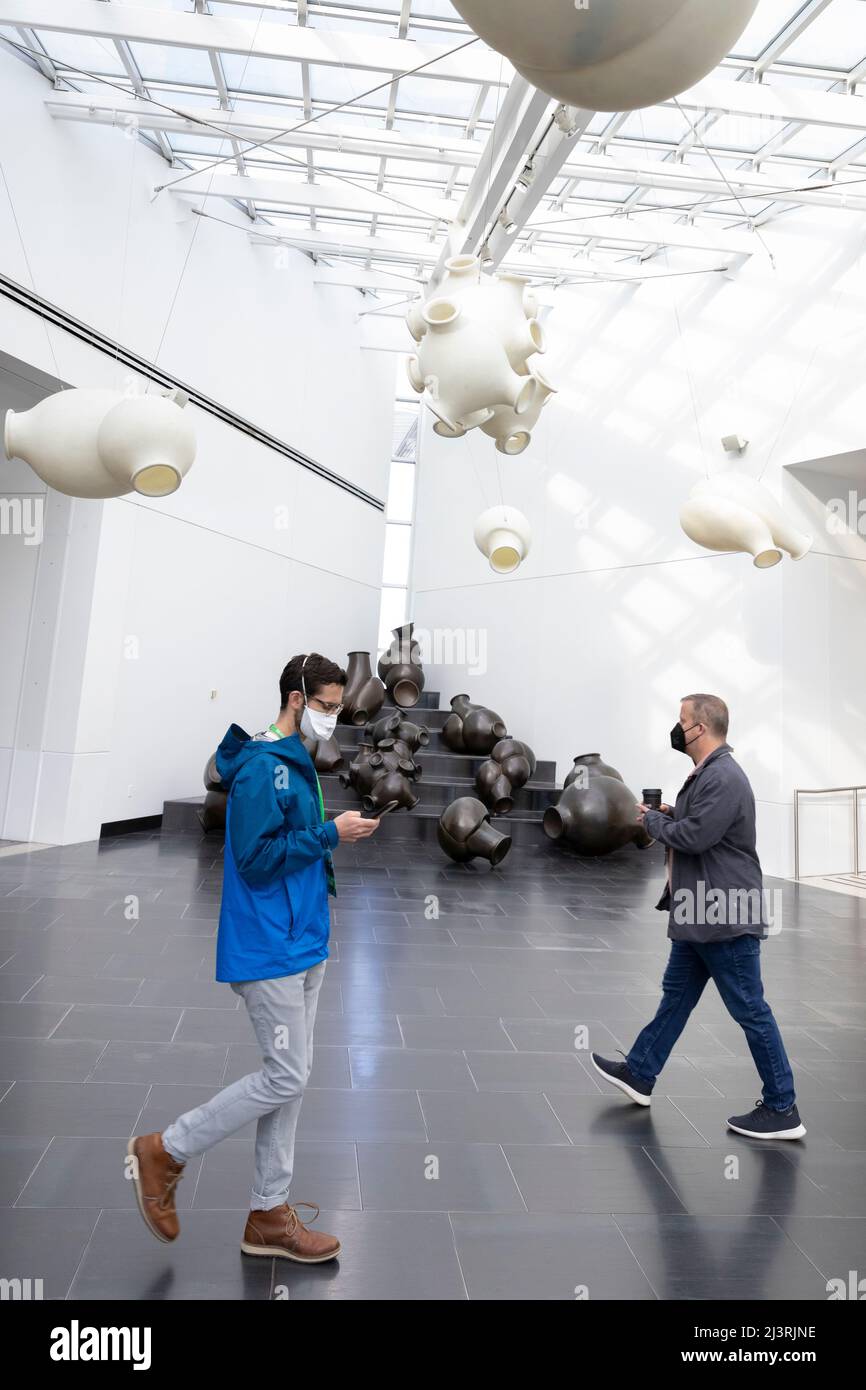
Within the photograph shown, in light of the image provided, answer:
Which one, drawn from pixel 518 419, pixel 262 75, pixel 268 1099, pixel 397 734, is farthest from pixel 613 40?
pixel 397 734

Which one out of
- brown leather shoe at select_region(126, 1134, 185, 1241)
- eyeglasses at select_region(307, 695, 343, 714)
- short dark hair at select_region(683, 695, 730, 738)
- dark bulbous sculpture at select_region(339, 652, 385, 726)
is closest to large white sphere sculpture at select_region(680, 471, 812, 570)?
short dark hair at select_region(683, 695, 730, 738)

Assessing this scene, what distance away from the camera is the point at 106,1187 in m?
2.96

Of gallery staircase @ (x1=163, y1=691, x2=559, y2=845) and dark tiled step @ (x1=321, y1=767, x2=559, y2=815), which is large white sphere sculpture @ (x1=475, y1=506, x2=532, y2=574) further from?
dark tiled step @ (x1=321, y1=767, x2=559, y2=815)

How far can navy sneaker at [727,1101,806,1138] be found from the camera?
3654 millimetres

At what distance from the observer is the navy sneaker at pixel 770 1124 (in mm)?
3654

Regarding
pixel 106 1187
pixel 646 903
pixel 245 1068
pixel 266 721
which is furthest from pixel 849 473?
pixel 106 1187

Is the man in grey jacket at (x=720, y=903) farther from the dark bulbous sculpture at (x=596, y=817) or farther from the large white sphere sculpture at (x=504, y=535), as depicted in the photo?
the dark bulbous sculpture at (x=596, y=817)

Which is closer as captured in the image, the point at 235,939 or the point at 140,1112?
the point at 235,939

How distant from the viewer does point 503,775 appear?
11297mm

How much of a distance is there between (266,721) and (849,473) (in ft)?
26.6

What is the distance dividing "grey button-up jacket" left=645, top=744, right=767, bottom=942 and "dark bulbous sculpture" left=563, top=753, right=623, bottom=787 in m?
7.11

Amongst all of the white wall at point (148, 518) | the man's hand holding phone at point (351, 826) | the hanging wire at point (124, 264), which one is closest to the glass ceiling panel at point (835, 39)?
the hanging wire at point (124, 264)

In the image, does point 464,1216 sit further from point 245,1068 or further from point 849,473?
point 849,473

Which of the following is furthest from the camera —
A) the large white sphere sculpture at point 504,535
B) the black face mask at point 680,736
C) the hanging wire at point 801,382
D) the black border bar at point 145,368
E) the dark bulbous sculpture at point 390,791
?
the dark bulbous sculpture at point 390,791
